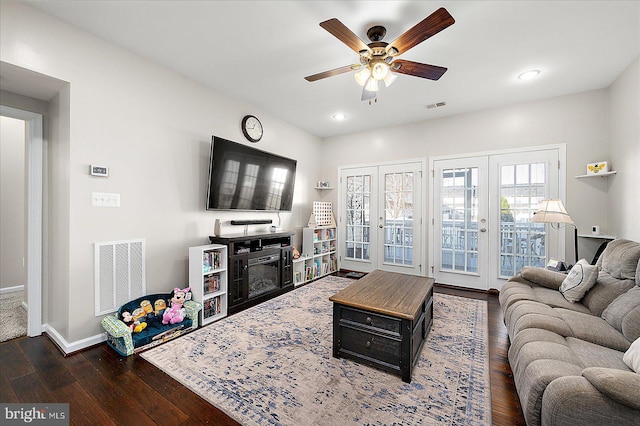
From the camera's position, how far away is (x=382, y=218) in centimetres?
487

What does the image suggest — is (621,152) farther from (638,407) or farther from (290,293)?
(290,293)

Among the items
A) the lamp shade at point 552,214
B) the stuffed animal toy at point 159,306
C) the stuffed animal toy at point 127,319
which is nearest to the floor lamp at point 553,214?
the lamp shade at point 552,214

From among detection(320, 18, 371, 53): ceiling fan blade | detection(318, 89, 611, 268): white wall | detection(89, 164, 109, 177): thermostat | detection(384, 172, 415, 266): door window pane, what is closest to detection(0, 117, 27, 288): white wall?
detection(89, 164, 109, 177): thermostat

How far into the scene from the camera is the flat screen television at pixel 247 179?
323 cm

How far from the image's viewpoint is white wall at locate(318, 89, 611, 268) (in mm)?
3318

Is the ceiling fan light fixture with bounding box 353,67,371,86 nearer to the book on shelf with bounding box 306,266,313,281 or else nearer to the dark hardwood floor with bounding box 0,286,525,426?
the dark hardwood floor with bounding box 0,286,525,426

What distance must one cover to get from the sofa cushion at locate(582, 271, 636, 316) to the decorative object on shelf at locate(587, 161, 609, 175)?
175 cm

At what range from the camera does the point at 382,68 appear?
7.11 feet

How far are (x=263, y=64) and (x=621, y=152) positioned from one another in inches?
163

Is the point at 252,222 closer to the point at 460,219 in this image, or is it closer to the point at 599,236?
the point at 460,219

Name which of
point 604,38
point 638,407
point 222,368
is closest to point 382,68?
point 604,38

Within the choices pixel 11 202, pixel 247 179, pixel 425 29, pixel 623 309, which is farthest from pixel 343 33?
pixel 11 202

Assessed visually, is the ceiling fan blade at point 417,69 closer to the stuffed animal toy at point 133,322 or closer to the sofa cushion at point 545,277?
the sofa cushion at point 545,277

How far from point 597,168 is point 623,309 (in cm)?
235
